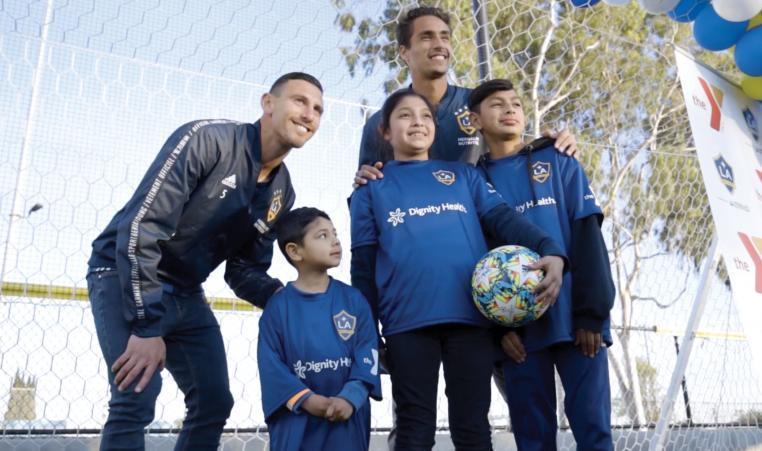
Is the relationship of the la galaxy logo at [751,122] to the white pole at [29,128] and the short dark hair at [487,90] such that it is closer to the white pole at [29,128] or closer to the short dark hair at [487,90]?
the short dark hair at [487,90]

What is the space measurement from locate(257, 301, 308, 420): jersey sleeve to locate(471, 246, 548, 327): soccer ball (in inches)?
19.7

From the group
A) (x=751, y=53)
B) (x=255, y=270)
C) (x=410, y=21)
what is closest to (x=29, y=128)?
(x=255, y=270)

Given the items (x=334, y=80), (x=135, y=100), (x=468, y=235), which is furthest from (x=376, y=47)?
(x=468, y=235)

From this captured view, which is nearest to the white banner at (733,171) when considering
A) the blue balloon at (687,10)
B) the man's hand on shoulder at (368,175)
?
the blue balloon at (687,10)

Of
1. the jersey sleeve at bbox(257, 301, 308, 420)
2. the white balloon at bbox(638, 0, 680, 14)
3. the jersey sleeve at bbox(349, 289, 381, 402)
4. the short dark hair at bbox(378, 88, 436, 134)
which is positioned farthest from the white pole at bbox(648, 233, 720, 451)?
the jersey sleeve at bbox(257, 301, 308, 420)

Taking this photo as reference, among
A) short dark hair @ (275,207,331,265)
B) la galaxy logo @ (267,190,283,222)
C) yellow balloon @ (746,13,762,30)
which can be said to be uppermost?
yellow balloon @ (746,13,762,30)

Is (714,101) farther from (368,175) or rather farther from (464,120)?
(368,175)

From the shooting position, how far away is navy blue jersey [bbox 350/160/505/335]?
195cm

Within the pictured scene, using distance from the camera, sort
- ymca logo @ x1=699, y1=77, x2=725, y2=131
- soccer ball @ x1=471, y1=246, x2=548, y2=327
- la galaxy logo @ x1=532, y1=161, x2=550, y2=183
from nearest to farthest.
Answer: soccer ball @ x1=471, y1=246, x2=548, y2=327, la galaxy logo @ x1=532, y1=161, x2=550, y2=183, ymca logo @ x1=699, y1=77, x2=725, y2=131

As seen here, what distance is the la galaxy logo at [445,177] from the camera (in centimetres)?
214

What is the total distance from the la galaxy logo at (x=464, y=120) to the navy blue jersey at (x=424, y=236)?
365 mm

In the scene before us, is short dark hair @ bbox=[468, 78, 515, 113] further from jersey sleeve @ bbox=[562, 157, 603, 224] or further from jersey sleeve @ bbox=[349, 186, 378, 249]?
jersey sleeve @ bbox=[349, 186, 378, 249]

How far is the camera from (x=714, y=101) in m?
3.25

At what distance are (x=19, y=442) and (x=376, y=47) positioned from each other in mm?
2794
